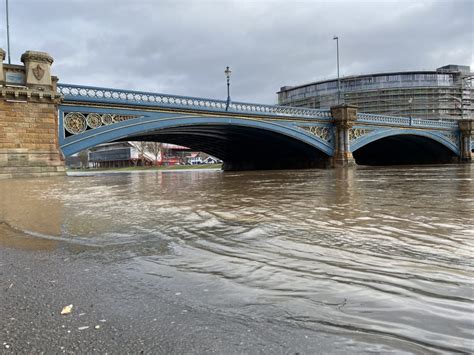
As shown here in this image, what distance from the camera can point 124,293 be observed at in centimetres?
238

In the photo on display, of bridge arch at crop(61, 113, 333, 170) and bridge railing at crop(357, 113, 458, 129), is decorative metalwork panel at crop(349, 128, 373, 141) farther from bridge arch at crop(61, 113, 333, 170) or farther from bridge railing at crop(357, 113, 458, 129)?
bridge arch at crop(61, 113, 333, 170)

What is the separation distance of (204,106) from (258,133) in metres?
6.18

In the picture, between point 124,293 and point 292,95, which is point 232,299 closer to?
point 124,293

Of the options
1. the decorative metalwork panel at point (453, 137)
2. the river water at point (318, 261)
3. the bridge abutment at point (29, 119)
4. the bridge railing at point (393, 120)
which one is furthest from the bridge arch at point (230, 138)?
the decorative metalwork panel at point (453, 137)

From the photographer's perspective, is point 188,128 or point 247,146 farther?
point 247,146

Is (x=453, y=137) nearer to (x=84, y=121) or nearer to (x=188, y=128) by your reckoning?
(x=188, y=128)

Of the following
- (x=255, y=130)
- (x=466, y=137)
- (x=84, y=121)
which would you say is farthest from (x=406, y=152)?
(x=84, y=121)

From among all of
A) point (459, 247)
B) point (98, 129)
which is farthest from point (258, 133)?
point (459, 247)

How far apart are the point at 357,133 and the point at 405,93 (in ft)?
189

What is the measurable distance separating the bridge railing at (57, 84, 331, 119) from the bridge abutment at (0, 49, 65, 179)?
1.27m

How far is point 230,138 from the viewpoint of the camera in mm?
33062

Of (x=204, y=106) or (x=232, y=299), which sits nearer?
(x=232, y=299)

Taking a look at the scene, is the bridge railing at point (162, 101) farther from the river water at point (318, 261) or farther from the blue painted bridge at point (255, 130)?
the river water at point (318, 261)

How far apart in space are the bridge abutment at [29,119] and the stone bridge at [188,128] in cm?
4
